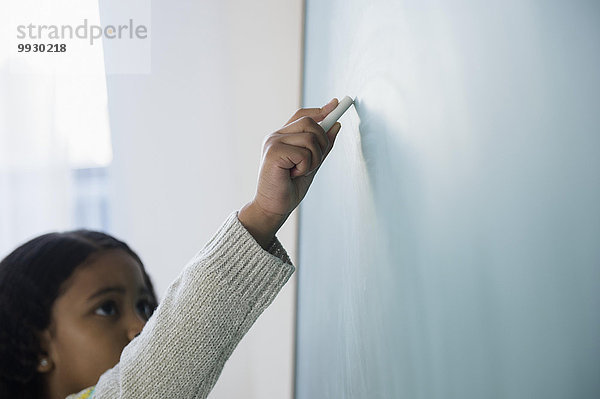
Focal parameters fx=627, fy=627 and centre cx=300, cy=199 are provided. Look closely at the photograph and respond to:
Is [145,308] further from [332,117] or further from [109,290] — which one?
[332,117]

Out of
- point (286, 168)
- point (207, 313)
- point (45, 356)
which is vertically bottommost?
point (45, 356)

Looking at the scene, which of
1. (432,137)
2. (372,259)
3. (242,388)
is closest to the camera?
(432,137)

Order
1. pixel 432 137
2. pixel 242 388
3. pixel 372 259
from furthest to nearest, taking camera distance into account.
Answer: pixel 242 388, pixel 372 259, pixel 432 137

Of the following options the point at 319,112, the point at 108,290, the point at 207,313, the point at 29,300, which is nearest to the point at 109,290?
the point at 108,290

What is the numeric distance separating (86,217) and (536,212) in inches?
45.1

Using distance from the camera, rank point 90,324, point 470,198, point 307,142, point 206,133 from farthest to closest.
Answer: point 206,133, point 90,324, point 307,142, point 470,198

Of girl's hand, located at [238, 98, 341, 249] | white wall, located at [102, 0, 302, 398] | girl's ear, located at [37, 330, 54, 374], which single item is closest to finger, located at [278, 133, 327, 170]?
girl's hand, located at [238, 98, 341, 249]

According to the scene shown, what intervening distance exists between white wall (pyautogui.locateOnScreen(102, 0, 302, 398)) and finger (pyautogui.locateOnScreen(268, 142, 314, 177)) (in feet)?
0.95

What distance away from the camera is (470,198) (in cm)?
30

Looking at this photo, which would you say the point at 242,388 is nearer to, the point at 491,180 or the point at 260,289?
the point at 260,289

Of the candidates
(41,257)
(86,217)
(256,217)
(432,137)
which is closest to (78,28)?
(86,217)

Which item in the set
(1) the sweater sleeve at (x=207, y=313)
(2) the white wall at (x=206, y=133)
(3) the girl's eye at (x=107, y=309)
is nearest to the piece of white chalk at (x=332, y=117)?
(1) the sweater sleeve at (x=207, y=313)

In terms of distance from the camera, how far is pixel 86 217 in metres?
1.26

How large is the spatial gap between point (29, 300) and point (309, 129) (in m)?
0.46
